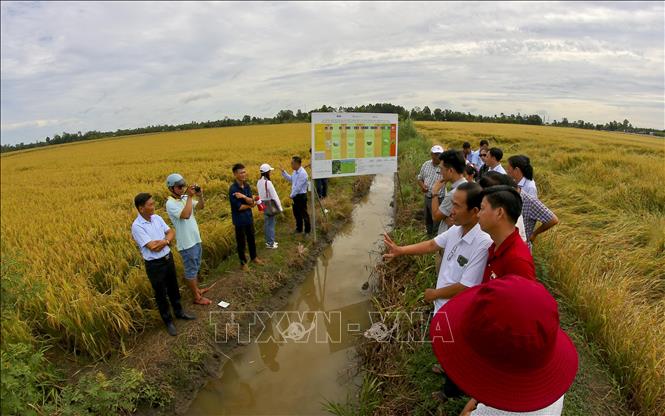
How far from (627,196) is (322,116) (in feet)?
21.3

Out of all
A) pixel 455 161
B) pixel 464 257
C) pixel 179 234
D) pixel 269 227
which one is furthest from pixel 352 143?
pixel 464 257

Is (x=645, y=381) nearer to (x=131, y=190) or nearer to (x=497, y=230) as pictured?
(x=497, y=230)

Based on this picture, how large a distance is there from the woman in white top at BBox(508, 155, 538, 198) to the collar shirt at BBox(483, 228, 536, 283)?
221cm

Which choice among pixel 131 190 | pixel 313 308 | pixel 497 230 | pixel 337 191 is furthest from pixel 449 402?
pixel 131 190

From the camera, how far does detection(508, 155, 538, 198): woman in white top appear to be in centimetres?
382

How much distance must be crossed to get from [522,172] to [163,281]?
4.36 m

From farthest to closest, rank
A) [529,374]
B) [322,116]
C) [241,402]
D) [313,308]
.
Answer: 1. [322,116]
2. [313,308]
3. [241,402]
4. [529,374]

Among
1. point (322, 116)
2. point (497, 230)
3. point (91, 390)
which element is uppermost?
point (322, 116)

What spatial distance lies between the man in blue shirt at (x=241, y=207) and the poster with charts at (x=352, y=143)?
1.42 m

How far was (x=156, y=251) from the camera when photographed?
11.8 ft

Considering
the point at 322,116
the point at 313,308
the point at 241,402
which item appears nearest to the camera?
the point at 241,402

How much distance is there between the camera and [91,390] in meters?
2.60

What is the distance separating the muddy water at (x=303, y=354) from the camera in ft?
11.1

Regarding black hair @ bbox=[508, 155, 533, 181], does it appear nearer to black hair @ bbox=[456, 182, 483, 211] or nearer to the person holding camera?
black hair @ bbox=[456, 182, 483, 211]
